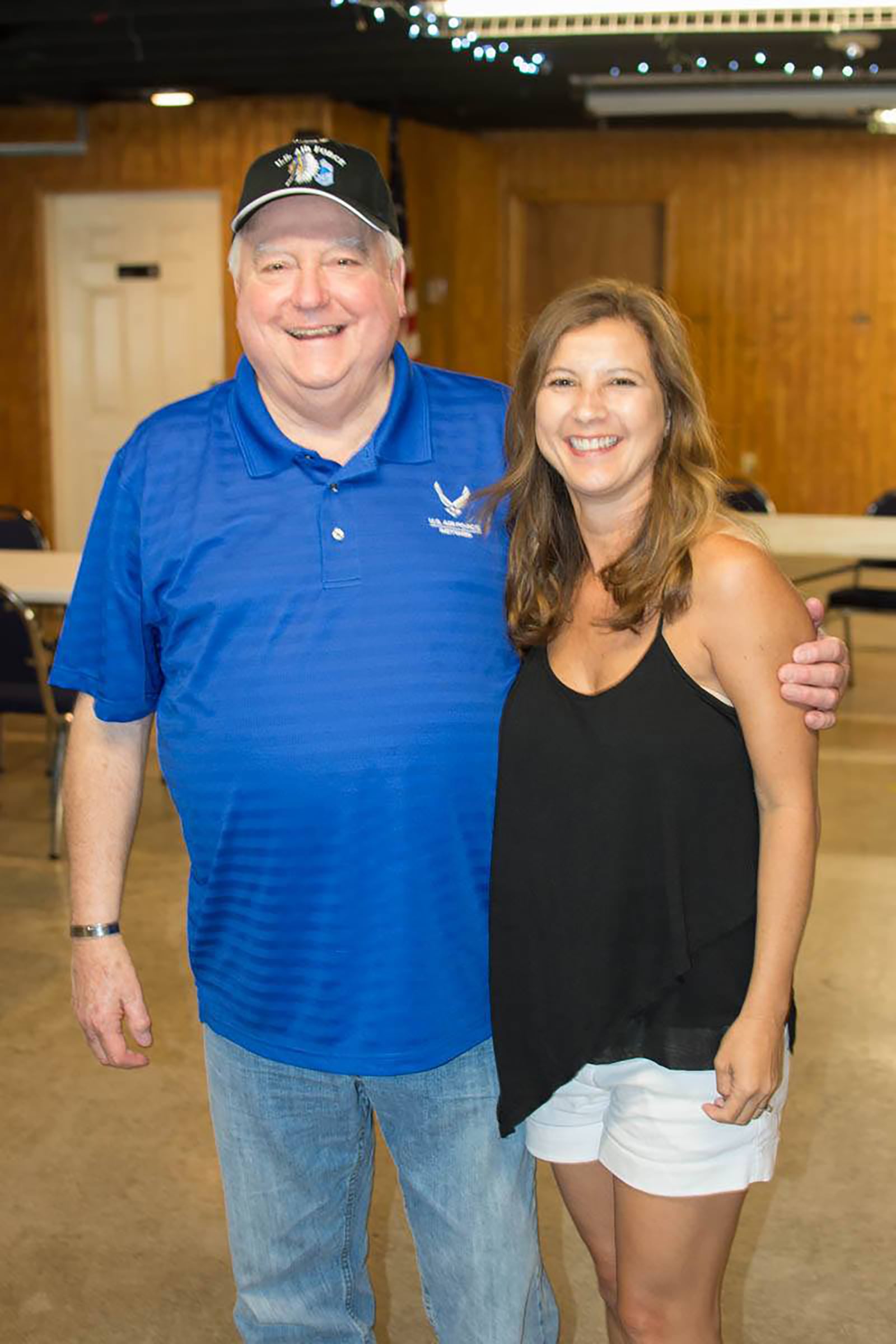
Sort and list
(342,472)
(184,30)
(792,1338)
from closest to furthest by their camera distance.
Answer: (342,472), (792,1338), (184,30)

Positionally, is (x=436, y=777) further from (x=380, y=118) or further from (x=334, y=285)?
(x=380, y=118)

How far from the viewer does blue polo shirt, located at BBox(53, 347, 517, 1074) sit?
164 cm

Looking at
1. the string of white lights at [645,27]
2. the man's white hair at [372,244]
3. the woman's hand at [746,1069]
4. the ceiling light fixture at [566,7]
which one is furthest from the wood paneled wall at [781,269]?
the woman's hand at [746,1069]

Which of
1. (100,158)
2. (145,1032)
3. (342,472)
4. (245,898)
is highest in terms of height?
(100,158)

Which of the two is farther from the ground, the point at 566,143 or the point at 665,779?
the point at 566,143

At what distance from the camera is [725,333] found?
1150 cm

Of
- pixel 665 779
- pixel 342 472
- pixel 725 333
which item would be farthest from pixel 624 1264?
pixel 725 333

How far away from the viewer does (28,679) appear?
486 cm

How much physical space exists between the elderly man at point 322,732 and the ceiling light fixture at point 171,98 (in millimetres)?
7632

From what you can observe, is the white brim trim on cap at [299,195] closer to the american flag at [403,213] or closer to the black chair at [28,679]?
the black chair at [28,679]

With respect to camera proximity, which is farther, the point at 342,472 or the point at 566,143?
the point at 566,143

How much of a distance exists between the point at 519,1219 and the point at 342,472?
0.89 meters

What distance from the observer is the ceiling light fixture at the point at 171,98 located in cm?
873

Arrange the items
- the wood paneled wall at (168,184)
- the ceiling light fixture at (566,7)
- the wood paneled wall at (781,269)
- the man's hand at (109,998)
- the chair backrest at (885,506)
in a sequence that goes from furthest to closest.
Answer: the wood paneled wall at (781,269) < the wood paneled wall at (168,184) < the chair backrest at (885,506) < the ceiling light fixture at (566,7) < the man's hand at (109,998)
